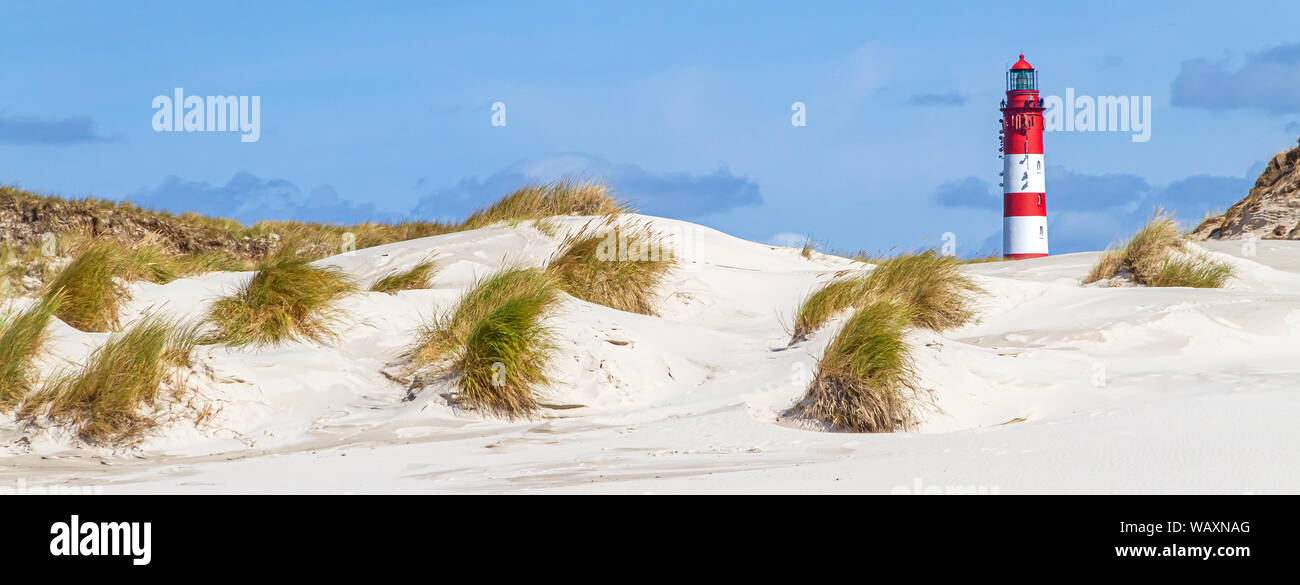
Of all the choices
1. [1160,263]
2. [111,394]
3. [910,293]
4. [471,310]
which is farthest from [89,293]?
[1160,263]

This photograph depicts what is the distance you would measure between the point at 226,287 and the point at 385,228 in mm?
9326

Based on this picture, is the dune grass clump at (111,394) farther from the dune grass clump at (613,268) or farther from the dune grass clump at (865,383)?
the dune grass clump at (865,383)

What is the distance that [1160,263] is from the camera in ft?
35.2

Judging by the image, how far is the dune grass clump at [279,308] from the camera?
23.5 feet

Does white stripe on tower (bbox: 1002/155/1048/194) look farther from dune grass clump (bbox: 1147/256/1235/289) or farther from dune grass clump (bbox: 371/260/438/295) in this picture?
dune grass clump (bbox: 371/260/438/295)

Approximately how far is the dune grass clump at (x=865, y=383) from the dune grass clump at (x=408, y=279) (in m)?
3.94

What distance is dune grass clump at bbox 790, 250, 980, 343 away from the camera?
7973 mm

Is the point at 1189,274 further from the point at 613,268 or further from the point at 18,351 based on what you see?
the point at 18,351

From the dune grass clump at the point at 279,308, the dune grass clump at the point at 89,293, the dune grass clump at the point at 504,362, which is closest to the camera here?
the dune grass clump at the point at 504,362

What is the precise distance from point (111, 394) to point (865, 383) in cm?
387

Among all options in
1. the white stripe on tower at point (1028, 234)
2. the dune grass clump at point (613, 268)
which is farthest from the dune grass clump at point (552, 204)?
the white stripe on tower at point (1028, 234)
